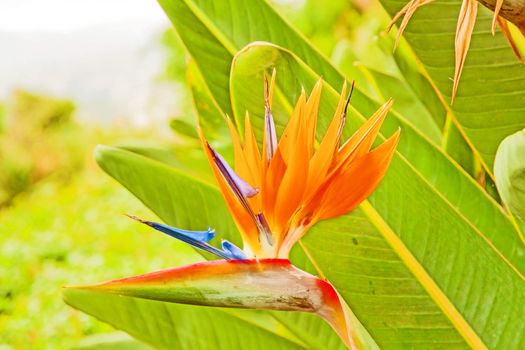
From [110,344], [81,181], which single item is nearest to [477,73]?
[110,344]

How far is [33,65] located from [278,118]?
456 inches

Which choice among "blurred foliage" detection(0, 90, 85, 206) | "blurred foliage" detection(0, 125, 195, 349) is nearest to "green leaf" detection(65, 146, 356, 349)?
"blurred foliage" detection(0, 125, 195, 349)

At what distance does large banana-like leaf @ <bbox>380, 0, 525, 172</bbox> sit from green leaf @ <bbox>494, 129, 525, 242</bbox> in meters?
0.20

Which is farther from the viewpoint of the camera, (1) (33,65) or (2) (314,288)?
(1) (33,65)

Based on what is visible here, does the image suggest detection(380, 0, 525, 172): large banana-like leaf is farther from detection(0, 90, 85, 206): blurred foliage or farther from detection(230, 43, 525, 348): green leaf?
detection(0, 90, 85, 206): blurred foliage

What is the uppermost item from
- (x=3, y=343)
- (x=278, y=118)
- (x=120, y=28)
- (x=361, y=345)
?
(x=120, y=28)

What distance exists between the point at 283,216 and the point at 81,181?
4.14m

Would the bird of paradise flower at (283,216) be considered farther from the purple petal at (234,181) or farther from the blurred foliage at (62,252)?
the blurred foliage at (62,252)

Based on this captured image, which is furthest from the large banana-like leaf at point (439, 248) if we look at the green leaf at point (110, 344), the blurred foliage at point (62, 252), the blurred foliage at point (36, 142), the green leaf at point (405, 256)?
the blurred foliage at point (36, 142)

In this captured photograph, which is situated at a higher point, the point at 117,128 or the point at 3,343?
the point at 117,128

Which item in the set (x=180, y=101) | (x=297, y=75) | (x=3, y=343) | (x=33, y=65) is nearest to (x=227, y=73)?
(x=297, y=75)

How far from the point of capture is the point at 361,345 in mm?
374

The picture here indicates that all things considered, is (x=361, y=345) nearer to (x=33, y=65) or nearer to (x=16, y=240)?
(x=16, y=240)

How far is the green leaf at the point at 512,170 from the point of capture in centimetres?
41
